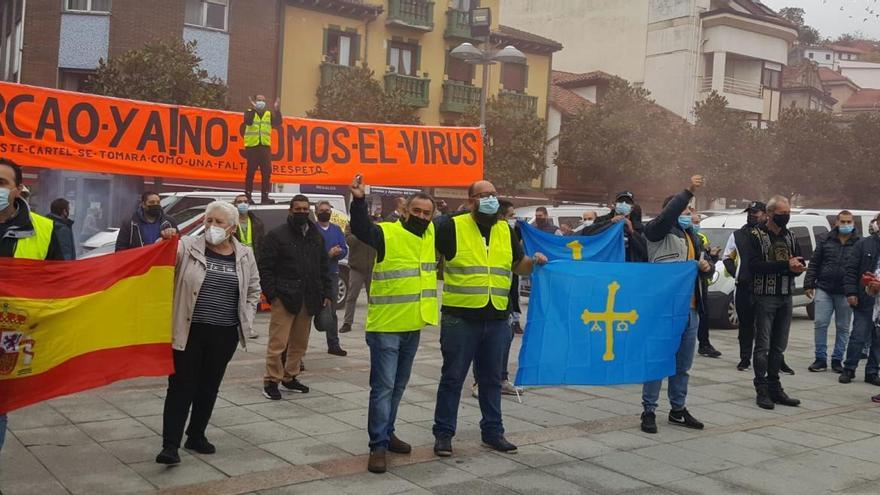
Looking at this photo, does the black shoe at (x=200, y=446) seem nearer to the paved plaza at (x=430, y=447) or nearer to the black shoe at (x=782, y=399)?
the paved plaza at (x=430, y=447)

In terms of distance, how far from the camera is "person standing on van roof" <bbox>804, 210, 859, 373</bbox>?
37.0ft

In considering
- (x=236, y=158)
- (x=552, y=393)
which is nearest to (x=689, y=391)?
(x=552, y=393)

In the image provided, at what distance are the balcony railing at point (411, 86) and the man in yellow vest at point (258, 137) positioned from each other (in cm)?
1973

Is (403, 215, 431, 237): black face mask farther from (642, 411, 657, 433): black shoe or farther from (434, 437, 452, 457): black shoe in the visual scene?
(642, 411, 657, 433): black shoe

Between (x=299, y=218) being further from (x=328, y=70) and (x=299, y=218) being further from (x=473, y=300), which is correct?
(x=328, y=70)

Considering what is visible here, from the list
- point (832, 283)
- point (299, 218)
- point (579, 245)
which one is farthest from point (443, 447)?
point (832, 283)

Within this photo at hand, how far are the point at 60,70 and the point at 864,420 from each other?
23719 mm

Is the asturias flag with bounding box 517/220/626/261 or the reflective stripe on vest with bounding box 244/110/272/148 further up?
the reflective stripe on vest with bounding box 244/110/272/148

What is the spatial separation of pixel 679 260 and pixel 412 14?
27.5 meters

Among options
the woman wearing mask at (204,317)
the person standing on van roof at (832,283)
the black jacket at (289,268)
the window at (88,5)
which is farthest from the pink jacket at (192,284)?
the window at (88,5)

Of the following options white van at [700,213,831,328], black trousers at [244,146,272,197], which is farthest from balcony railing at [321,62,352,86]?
black trousers at [244,146,272,197]

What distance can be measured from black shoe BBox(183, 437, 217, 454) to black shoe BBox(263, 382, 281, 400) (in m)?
1.78

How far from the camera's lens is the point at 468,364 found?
21.7 ft

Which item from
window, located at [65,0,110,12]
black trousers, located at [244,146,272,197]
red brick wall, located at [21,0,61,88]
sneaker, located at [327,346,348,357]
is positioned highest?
window, located at [65,0,110,12]
